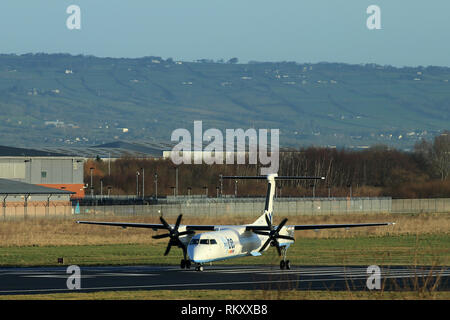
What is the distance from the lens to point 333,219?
337 feet

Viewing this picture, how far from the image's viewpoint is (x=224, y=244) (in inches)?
1813

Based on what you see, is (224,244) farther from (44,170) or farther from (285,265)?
(44,170)

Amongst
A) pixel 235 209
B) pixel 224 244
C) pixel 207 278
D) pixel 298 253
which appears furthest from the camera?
pixel 235 209

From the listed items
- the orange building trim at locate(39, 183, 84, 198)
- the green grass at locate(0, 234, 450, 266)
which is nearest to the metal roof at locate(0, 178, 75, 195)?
the orange building trim at locate(39, 183, 84, 198)

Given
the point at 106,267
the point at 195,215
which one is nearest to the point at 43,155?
the point at 195,215

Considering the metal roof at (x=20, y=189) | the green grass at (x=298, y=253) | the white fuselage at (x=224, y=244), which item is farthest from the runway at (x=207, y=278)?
the metal roof at (x=20, y=189)

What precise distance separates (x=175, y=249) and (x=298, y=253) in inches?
501

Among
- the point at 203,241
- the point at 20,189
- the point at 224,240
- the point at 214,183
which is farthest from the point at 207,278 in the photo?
the point at 214,183

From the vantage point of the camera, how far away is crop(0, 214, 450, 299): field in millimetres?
55500

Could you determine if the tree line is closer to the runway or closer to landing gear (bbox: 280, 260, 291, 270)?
landing gear (bbox: 280, 260, 291, 270)

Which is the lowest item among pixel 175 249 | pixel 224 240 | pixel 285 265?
pixel 175 249

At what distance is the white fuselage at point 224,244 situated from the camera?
4472 cm

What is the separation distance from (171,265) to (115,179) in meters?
126

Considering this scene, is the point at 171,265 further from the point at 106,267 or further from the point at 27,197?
the point at 27,197
